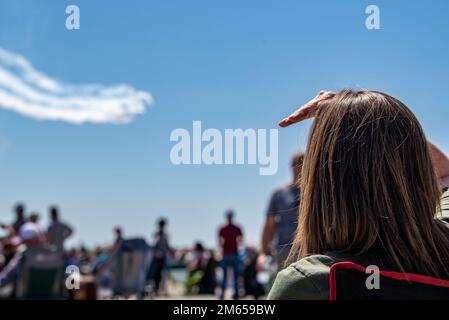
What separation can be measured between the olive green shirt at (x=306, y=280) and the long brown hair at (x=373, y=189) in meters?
0.08

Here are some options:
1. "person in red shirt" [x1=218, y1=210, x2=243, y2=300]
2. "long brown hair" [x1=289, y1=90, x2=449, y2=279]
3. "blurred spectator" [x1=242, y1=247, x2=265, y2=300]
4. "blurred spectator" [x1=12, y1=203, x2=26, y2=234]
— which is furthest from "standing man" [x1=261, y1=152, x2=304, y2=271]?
"blurred spectator" [x1=12, y1=203, x2=26, y2=234]

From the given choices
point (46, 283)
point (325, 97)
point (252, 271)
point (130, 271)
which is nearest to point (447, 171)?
point (325, 97)

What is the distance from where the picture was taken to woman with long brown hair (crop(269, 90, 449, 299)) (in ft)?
4.27

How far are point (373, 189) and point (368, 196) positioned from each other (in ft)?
0.06

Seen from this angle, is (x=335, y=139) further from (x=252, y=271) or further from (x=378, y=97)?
(x=252, y=271)

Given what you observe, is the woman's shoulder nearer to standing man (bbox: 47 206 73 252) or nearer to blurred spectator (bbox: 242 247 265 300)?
standing man (bbox: 47 206 73 252)

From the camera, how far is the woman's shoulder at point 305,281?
1.21 meters

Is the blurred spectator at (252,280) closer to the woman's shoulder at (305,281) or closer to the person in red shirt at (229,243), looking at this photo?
the person in red shirt at (229,243)

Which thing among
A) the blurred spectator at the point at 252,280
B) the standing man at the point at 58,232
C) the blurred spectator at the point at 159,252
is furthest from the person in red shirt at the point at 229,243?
the blurred spectator at the point at 159,252

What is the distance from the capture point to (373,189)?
4.36ft

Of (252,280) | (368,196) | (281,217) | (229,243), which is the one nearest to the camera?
(368,196)

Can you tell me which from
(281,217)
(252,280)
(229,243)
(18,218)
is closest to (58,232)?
(18,218)

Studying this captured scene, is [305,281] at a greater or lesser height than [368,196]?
lesser

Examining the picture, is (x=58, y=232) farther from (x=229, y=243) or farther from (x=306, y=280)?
(x=306, y=280)
